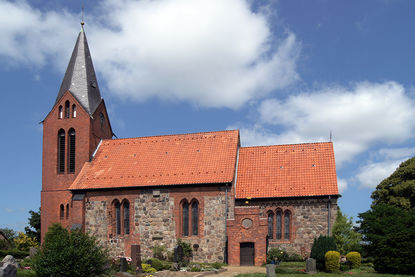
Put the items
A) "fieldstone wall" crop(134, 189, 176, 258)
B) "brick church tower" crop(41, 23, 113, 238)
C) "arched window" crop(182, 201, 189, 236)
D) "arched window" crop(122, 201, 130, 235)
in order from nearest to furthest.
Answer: "fieldstone wall" crop(134, 189, 176, 258) < "arched window" crop(182, 201, 189, 236) < "arched window" crop(122, 201, 130, 235) < "brick church tower" crop(41, 23, 113, 238)

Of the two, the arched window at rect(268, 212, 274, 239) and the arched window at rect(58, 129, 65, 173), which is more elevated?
the arched window at rect(58, 129, 65, 173)

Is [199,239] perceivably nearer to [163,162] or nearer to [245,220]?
[245,220]

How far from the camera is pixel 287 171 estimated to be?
1280 inches

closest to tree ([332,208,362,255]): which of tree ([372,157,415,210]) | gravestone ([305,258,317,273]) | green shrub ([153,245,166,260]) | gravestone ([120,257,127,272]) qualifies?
gravestone ([305,258,317,273])

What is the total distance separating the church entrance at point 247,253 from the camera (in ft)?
95.6

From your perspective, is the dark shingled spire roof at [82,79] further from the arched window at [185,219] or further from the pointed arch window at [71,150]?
the arched window at [185,219]

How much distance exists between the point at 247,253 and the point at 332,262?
6326mm

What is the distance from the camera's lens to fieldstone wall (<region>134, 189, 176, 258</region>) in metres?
31.5

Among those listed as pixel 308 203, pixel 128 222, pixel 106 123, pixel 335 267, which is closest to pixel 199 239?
pixel 128 222

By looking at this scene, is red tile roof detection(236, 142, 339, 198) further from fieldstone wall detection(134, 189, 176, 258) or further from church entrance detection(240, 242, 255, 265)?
fieldstone wall detection(134, 189, 176, 258)

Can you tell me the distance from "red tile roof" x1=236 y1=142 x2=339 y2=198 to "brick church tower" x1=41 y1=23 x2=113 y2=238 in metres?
11.6

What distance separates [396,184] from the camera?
37.9 meters

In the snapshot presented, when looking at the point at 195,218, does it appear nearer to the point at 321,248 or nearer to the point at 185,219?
the point at 185,219

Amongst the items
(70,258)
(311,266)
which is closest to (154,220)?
(311,266)
